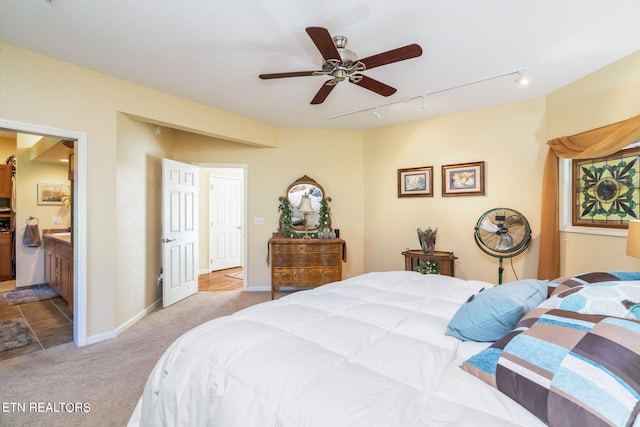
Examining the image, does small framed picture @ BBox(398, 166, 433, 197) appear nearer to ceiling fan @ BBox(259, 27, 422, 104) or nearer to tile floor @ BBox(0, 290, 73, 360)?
ceiling fan @ BBox(259, 27, 422, 104)

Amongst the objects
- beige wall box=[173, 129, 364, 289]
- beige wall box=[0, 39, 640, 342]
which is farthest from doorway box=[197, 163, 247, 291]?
beige wall box=[0, 39, 640, 342]

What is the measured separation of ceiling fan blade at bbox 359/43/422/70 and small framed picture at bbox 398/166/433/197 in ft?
7.81

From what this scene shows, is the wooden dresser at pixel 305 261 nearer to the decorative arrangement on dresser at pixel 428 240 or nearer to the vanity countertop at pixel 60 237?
the decorative arrangement on dresser at pixel 428 240

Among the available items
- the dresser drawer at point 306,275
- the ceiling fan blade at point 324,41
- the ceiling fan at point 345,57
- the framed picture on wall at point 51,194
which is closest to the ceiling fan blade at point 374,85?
the ceiling fan at point 345,57

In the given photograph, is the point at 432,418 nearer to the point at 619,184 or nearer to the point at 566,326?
the point at 566,326

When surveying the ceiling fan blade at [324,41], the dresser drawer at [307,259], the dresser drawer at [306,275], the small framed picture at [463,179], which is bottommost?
the dresser drawer at [306,275]

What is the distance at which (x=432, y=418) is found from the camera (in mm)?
776

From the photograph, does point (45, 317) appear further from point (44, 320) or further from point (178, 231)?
point (178, 231)

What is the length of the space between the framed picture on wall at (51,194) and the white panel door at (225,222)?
7.88 ft

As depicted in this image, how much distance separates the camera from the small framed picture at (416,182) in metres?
3.93

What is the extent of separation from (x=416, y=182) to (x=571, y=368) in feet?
11.3

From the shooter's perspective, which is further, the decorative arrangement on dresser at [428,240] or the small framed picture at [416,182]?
the small framed picture at [416,182]

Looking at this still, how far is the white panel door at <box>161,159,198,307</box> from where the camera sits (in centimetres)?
370

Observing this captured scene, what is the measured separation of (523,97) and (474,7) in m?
1.89
